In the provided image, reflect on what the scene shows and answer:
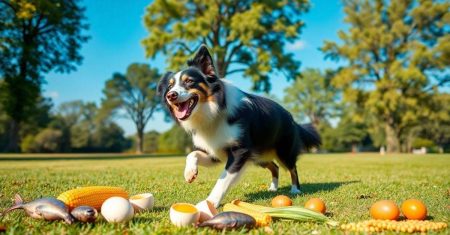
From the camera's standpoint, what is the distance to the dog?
521 centimetres

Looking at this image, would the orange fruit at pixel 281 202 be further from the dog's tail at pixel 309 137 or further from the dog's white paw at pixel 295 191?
the dog's tail at pixel 309 137

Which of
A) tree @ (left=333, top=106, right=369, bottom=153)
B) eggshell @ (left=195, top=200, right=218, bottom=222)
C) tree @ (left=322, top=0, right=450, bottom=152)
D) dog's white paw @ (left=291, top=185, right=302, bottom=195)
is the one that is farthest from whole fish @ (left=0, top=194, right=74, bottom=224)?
tree @ (left=333, top=106, right=369, bottom=153)

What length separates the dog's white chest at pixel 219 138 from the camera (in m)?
5.29

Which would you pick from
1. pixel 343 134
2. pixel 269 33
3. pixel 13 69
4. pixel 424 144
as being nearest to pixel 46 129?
pixel 13 69

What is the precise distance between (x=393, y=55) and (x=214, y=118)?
1710 inches

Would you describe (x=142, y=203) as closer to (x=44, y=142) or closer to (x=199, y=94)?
(x=199, y=94)

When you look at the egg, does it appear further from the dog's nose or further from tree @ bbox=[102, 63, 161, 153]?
tree @ bbox=[102, 63, 161, 153]

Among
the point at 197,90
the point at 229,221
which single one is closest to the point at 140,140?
the point at 197,90

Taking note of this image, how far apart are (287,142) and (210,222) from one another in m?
3.64

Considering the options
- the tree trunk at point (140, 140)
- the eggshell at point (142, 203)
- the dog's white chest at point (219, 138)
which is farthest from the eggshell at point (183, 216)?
the tree trunk at point (140, 140)

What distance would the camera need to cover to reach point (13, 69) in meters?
30.6

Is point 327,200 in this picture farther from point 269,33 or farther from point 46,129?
point 46,129

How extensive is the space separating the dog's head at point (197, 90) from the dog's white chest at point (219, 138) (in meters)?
0.23

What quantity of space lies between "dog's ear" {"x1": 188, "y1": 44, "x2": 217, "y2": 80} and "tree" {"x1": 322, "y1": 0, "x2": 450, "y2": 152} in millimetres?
38809
